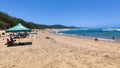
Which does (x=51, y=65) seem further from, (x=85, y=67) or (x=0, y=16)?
(x=0, y=16)

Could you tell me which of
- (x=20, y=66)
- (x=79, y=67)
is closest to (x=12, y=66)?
(x=20, y=66)

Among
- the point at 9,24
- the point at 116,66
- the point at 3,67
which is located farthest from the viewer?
the point at 9,24

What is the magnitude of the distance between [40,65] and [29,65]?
0.53m

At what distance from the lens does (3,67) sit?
905 cm

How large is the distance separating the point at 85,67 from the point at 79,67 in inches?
9.8

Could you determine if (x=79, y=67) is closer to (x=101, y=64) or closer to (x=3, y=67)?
(x=101, y=64)

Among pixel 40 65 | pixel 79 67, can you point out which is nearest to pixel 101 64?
pixel 79 67

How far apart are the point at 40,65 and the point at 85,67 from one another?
2.09 meters

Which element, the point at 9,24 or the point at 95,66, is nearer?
the point at 95,66

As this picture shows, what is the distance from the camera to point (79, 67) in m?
8.46

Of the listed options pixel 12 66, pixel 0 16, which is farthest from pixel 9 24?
pixel 12 66

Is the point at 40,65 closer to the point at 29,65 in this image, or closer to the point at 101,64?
the point at 29,65

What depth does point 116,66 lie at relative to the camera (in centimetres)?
839

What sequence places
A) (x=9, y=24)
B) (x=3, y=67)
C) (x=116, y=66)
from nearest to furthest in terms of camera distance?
(x=116, y=66)
(x=3, y=67)
(x=9, y=24)
